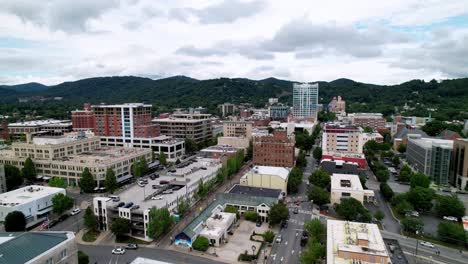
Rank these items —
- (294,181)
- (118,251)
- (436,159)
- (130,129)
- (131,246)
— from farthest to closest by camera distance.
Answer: (130,129) < (436,159) < (294,181) < (131,246) < (118,251)

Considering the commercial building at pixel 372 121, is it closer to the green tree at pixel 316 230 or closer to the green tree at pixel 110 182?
the green tree at pixel 316 230

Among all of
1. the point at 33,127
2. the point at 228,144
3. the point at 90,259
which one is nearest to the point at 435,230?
the point at 90,259

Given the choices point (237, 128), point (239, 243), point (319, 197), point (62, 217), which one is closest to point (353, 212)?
point (319, 197)

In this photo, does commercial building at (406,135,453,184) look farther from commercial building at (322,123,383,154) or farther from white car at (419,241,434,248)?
white car at (419,241,434,248)

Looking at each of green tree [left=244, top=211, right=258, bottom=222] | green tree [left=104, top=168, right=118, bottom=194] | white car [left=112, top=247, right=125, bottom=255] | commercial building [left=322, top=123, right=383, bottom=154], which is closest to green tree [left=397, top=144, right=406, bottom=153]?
commercial building [left=322, top=123, right=383, bottom=154]

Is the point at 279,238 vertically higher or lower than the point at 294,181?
lower

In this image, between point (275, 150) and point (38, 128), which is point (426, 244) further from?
point (38, 128)
